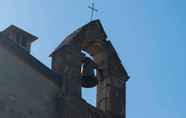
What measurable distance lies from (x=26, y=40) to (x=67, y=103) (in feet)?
6.34

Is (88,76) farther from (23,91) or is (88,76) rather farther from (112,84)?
(23,91)

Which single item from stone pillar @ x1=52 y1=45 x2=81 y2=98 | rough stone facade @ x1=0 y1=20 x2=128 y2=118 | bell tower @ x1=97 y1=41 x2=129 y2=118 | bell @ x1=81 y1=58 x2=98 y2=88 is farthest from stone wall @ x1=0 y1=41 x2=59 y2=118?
bell tower @ x1=97 y1=41 x2=129 y2=118

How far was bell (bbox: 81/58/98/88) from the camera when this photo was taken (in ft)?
51.3

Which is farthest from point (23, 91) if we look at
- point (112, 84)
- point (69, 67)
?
point (112, 84)

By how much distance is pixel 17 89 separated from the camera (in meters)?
14.0

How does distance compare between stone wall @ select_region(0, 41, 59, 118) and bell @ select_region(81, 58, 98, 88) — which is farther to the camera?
bell @ select_region(81, 58, 98, 88)

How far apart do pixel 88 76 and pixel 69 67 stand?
2.24ft

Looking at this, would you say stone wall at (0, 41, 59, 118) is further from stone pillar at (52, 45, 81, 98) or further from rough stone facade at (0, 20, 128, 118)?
stone pillar at (52, 45, 81, 98)

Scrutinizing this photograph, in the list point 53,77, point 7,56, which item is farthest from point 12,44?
point 53,77

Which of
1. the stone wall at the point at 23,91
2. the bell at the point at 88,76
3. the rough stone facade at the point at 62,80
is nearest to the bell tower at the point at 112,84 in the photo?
the rough stone facade at the point at 62,80

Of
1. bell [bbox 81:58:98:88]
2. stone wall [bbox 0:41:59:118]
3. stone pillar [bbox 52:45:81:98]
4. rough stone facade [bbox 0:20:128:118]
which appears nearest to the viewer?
stone wall [bbox 0:41:59:118]

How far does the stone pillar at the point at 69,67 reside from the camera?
14953 millimetres

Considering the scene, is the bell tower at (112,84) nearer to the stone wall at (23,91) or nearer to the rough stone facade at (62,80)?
the rough stone facade at (62,80)

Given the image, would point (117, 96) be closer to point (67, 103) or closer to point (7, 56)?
point (67, 103)
